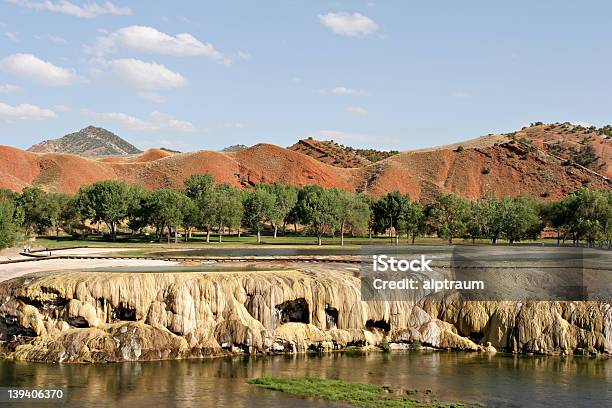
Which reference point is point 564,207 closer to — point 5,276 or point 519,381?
point 519,381

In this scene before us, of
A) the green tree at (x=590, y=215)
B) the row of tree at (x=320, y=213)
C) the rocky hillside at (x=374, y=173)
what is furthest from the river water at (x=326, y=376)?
the rocky hillside at (x=374, y=173)

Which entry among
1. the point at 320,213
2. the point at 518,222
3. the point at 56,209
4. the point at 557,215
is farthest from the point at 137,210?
the point at 557,215

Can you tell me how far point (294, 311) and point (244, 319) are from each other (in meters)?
3.22

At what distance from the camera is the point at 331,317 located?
41.2 meters

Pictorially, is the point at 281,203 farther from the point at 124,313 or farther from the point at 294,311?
the point at 124,313

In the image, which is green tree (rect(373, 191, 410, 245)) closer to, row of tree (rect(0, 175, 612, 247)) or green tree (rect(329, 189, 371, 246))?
row of tree (rect(0, 175, 612, 247))

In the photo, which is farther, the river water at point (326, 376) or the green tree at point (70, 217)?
the green tree at point (70, 217)

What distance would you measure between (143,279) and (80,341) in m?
4.67

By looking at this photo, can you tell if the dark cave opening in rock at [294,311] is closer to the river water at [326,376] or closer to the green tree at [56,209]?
the river water at [326,376]

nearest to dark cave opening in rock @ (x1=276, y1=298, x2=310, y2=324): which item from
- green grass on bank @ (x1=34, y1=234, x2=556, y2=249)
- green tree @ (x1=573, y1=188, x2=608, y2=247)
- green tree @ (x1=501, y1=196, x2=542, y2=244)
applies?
green grass on bank @ (x1=34, y1=234, x2=556, y2=249)

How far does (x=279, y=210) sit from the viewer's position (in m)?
122

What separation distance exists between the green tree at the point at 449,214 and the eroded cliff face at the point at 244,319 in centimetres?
5783

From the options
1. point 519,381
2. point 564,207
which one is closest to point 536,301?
point 519,381

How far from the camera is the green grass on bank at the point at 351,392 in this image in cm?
2839
